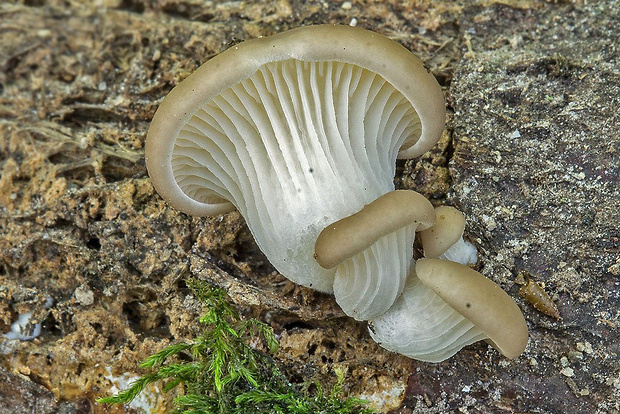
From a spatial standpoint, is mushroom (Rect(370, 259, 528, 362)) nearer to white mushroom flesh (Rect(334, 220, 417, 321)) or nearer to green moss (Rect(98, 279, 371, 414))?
white mushroom flesh (Rect(334, 220, 417, 321))

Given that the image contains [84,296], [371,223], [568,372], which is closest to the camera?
[371,223]

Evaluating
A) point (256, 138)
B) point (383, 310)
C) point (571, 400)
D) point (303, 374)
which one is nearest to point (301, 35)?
point (256, 138)

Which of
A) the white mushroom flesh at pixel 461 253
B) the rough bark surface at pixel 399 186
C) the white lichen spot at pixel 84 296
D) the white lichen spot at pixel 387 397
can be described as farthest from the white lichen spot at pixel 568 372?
the white lichen spot at pixel 84 296

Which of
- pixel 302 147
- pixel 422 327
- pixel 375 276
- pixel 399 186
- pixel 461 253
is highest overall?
pixel 302 147

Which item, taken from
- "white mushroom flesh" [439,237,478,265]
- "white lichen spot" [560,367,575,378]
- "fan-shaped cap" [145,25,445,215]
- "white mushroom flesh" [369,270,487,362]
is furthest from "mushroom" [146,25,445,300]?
"white lichen spot" [560,367,575,378]

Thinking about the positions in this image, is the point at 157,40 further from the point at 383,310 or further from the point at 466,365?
the point at 466,365

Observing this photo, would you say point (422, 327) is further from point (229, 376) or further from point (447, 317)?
point (229, 376)

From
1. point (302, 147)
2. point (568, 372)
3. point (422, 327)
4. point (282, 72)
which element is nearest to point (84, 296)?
point (302, 147)
